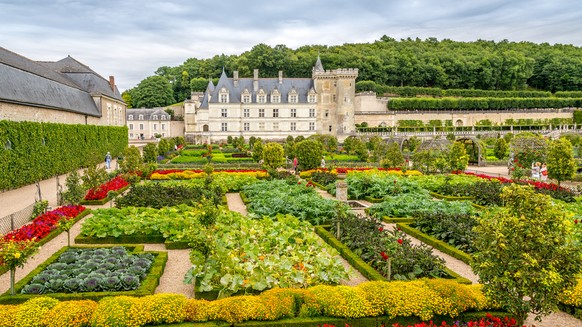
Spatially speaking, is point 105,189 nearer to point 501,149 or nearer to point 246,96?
point 501,149

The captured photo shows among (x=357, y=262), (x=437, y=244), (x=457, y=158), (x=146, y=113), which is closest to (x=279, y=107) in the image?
(x=146, y=113)

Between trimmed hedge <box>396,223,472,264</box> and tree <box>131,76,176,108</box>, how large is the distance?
7347 cm

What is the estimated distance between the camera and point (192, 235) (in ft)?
25.2

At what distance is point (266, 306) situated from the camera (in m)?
6.47

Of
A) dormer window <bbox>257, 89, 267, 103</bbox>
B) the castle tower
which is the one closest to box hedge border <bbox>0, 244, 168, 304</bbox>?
dormer window <bbox>257, 89, 267, 103</bbox>

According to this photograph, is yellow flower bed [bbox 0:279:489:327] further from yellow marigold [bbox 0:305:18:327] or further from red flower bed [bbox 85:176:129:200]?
red flower bed [bbox 85:176:129:200]

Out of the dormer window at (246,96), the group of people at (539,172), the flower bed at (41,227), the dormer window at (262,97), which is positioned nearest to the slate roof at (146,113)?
the dormer window at (246,96)

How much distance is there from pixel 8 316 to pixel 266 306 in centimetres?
369

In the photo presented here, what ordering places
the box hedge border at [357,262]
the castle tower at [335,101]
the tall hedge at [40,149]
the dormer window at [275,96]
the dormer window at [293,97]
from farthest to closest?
the castle tower at [335,101]
the dormer window at [293,97]
the dormer window at [275,96]
the tall hedge at [40,149]
the box hedge border at [357,262]

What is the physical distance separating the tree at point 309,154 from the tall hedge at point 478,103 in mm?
44339

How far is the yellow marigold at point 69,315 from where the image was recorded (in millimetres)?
6016

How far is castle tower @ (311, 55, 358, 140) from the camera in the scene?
56875 millimetres

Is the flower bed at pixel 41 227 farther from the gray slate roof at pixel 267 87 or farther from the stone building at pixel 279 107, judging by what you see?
the gray slate roof at pixel 267 87

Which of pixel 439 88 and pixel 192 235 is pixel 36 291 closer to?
pixel 192 235
